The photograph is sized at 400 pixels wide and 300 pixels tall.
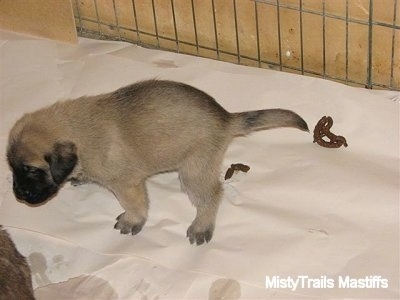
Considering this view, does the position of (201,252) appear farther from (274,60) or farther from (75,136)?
(274,60)

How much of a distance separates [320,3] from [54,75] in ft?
4.44

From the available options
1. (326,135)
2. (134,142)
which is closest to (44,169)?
(134,142)

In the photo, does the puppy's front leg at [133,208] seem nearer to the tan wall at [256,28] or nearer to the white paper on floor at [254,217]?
the white paper on floor at [254,217]

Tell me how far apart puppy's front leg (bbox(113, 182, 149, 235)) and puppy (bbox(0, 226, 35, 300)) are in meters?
0.43

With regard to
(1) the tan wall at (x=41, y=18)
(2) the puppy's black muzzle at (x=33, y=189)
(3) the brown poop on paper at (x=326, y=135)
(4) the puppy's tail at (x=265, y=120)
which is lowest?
(3) the brown poop on paper at (x=326, y=135)

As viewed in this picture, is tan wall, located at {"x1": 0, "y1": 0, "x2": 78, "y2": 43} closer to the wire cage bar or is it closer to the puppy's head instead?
the wire cage bar

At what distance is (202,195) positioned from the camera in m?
3.36

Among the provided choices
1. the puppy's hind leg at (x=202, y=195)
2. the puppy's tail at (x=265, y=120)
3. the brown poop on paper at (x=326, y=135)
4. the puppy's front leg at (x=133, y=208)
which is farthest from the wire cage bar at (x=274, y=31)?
the puppy's front leg at (x=133, y=208)

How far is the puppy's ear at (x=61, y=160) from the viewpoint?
308cm

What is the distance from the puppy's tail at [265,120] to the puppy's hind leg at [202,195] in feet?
0.60

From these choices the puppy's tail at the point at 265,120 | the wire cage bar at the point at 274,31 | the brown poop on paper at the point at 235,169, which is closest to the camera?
the puppy's tail at the point at 265,120

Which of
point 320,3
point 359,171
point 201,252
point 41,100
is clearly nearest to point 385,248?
point 359,171

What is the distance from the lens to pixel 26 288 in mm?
3059

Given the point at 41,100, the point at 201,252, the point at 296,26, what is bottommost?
the point at 201,252
